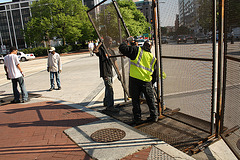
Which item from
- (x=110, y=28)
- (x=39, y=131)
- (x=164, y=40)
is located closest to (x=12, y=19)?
(x=110, y=28)

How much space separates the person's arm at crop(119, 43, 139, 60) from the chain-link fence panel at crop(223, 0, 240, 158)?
1.72 m

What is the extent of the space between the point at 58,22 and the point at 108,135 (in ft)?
137

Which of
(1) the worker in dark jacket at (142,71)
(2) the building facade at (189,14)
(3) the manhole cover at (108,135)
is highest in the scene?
(2) the building facade at (189,14)

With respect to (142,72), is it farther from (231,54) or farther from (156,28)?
(231,54)

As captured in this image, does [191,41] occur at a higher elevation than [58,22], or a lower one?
lower

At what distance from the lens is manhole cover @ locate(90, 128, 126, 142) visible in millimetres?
4008

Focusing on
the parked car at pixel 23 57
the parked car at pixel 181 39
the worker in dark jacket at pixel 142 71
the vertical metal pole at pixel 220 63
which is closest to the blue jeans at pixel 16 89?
the worker in dark jacket at pixel 142 71

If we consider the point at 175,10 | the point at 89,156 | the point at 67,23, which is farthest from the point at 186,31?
the point at 67,23

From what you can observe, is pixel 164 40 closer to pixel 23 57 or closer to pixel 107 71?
pixel 107 71

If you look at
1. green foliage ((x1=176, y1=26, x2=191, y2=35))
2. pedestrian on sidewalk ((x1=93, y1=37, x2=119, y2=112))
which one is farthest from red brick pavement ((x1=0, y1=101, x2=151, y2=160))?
green foliage ((x1=176, y1=26, x2=191, y2=35))

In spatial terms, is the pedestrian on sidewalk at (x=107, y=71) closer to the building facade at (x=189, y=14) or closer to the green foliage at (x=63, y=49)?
the building facade at (x=189, y=14)

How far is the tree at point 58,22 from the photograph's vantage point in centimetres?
4172

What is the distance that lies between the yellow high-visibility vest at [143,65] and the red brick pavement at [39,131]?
1.65 meters

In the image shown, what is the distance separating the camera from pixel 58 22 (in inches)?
1656
